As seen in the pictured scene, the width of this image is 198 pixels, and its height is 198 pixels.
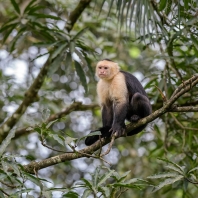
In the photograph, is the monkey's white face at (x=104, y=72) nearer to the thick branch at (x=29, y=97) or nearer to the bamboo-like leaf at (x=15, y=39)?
the thick branch at (x=29, y=97)

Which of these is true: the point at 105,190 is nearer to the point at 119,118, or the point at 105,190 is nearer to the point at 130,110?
the point at 119,118

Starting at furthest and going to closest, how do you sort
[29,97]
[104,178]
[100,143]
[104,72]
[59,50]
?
[29,97]
[104,72]
[59,50]
[100,143]
[104,178]

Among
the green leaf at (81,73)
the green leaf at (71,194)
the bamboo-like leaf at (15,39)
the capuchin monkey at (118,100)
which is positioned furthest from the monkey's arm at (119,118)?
the bamboo-like leaf at (15,39)

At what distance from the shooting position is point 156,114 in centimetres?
292

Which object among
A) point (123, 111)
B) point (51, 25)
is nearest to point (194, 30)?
point (123, 111)

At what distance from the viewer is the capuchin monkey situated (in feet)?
12.3

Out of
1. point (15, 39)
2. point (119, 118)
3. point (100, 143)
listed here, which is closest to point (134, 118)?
point (119, 118)

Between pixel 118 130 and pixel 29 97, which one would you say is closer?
pixel 118 130

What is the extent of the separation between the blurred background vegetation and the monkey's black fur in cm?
38

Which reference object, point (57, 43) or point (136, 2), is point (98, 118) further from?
point (136, 2)

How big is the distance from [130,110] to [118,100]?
146 mm

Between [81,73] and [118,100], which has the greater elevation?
[81,73]

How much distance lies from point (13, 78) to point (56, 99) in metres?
0.78

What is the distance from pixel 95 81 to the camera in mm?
4527
